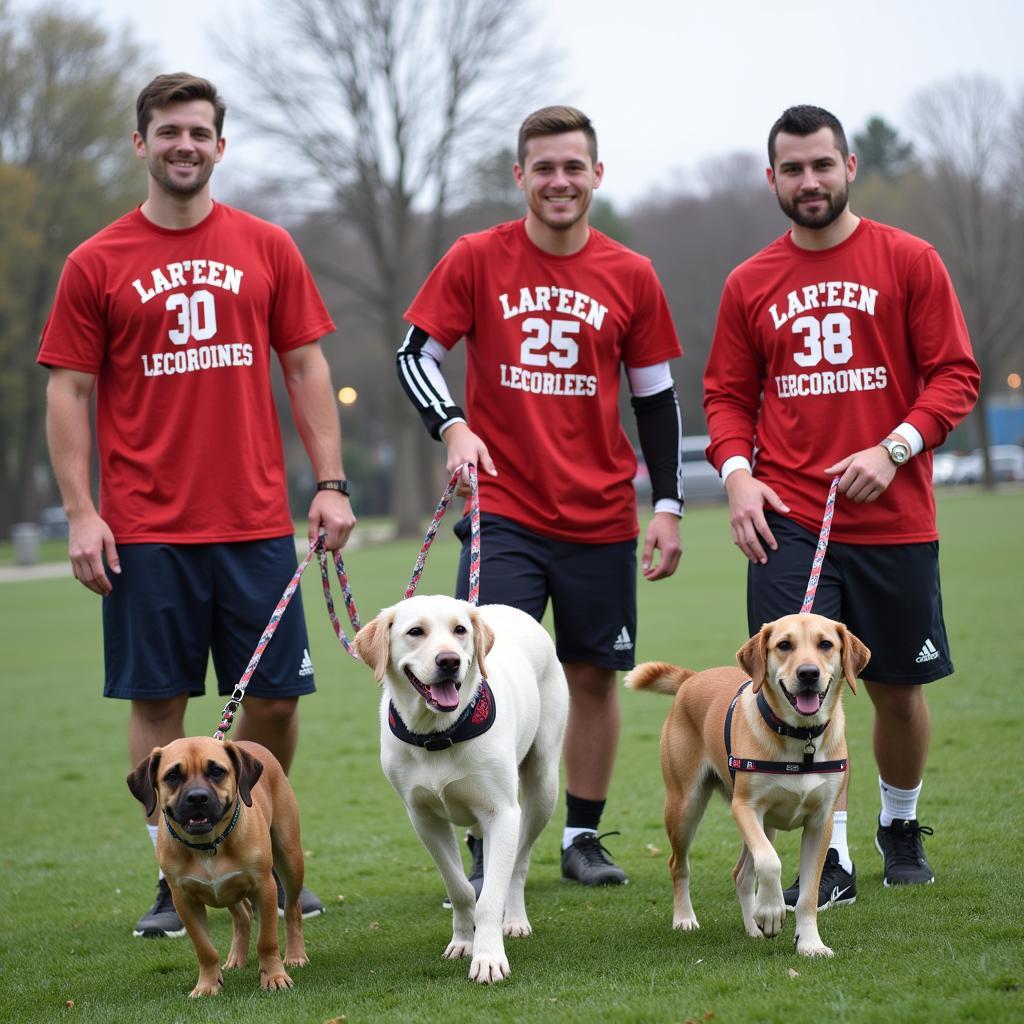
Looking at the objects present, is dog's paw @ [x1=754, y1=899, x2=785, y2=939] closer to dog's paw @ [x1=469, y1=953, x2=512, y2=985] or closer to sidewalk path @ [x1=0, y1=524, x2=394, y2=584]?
dog's paw @ [x1=469, y1=953, x2=512, y2=985]

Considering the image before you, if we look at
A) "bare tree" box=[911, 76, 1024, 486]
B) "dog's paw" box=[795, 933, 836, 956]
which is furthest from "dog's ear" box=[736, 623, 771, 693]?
"bare tree" box=[911, 76, 1024, 486]

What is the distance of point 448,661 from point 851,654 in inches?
52.3

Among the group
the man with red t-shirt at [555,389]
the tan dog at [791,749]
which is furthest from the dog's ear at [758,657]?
the man with red t-shirt at [555,389]

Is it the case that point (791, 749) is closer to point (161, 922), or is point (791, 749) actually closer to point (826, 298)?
point (826, 298)

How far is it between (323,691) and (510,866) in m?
9.34

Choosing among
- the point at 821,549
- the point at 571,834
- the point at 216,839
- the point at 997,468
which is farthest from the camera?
the point at 997,468

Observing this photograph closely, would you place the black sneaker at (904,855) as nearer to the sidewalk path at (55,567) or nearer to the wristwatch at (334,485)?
the wristwatch at (334,485)

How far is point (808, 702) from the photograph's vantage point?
14.6 feet

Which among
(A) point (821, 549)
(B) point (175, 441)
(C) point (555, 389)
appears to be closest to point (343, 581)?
(B) point (175, 441)

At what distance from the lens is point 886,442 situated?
16.6ft

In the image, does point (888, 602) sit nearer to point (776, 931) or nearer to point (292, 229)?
point (776, 931)

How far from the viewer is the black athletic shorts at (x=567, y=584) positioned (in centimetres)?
564

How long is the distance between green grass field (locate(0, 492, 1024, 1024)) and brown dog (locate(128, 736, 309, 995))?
19cm

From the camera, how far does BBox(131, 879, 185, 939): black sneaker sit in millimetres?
5383
